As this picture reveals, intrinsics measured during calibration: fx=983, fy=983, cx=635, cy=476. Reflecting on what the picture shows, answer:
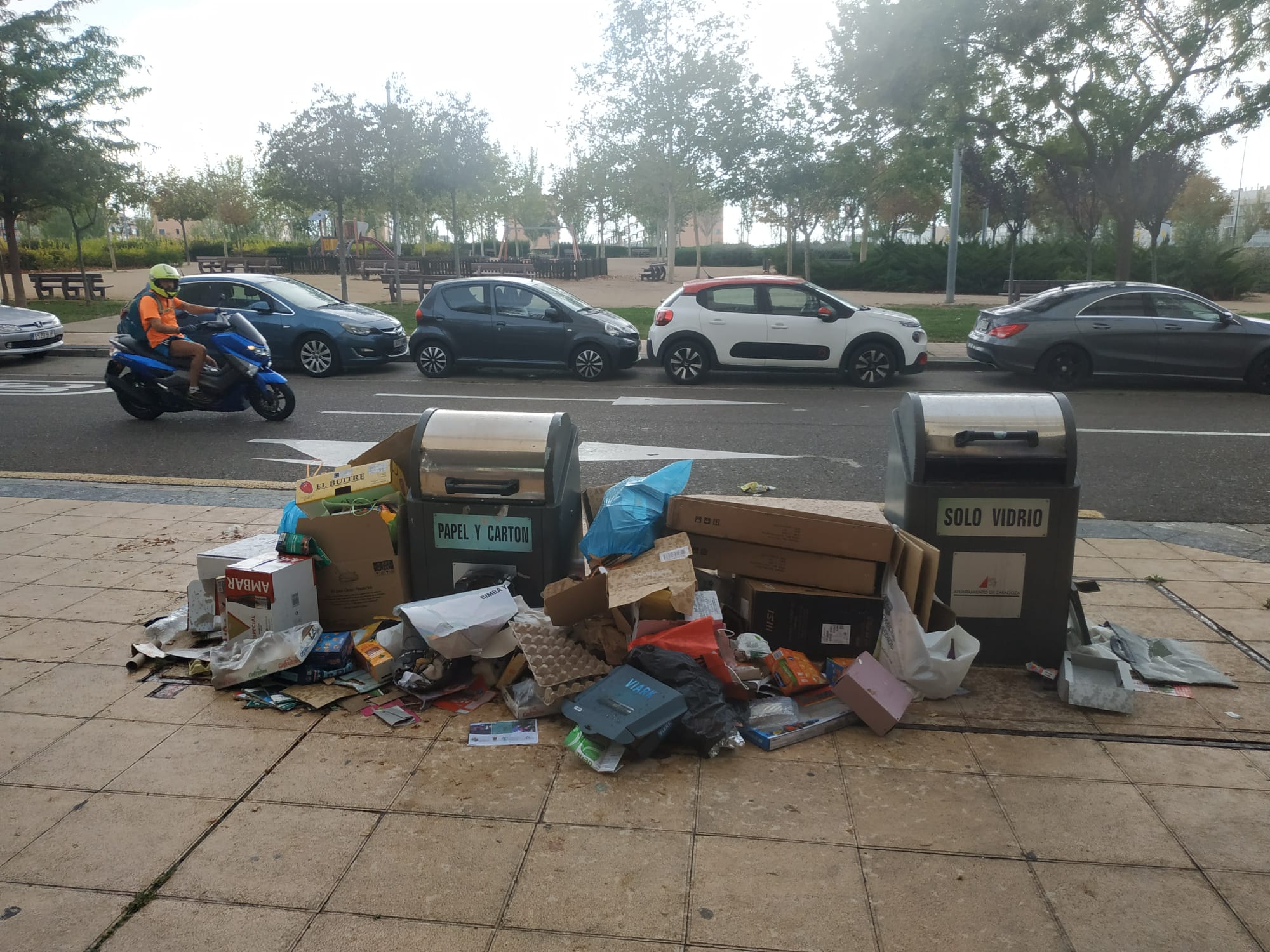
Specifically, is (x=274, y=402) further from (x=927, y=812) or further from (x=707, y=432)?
(x=927, y=812)

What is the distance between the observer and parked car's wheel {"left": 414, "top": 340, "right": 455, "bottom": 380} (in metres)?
14.4

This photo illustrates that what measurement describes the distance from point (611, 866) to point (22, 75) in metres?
23.7

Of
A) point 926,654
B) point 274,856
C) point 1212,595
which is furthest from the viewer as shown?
point 1212,595

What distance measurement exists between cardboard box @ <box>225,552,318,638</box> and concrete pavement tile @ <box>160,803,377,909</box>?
112cm

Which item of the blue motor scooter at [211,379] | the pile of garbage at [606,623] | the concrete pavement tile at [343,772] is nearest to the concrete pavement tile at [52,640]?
the pile of garbage at [606,623]

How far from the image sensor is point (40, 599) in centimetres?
520

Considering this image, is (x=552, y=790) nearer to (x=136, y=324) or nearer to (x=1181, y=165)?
(x=136, y=324)

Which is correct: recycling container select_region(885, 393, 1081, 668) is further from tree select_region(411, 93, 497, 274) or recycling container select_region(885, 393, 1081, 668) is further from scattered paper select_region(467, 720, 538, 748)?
tree select_region(411, 93, 497, 274)

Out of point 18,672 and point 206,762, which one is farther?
point 18,672

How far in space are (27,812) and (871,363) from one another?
466 inches

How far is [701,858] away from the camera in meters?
3.02

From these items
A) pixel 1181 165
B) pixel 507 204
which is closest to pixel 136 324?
pixel 1181 165

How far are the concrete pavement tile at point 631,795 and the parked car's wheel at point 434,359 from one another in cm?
1141

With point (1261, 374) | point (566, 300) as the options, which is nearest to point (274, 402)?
point (566, 300)
